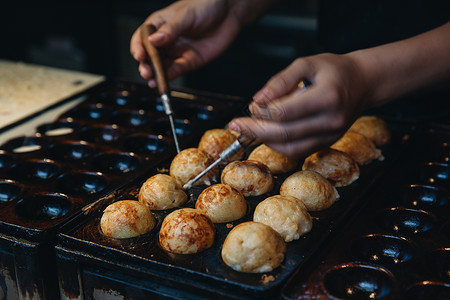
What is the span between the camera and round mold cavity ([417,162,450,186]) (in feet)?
7.05

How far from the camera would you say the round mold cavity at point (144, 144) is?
2.45 meters

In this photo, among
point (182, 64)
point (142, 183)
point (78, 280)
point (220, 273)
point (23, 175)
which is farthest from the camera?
point (182, 64)

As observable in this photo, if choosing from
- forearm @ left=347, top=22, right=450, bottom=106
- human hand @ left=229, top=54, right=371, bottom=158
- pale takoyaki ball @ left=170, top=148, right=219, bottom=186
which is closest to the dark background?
pale takoyaki ball @ left=170, top=148, right=219, bottom=186

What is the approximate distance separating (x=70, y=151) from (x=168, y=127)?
52 cm

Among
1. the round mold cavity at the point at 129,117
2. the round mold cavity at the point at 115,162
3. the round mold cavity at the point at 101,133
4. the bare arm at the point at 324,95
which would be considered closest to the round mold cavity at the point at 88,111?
the round mold cavity at the point at 129,117

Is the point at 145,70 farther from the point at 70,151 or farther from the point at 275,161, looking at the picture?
the point at 275,161

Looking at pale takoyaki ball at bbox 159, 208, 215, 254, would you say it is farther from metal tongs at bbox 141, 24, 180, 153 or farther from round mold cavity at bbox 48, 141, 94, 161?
round mold cavity at bbox 48, 141, 94, 161

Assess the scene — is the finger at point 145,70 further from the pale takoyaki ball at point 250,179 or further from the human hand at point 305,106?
the human hand at point 305,106

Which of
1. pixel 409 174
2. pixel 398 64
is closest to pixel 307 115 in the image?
pixel 398 64

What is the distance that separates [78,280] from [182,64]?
1.36 meters

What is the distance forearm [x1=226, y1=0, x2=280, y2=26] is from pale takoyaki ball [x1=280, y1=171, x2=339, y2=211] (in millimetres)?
1182

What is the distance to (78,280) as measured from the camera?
5.49ft

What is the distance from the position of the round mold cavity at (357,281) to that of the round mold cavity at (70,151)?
130 centimetres

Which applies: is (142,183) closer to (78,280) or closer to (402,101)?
(78,280)
